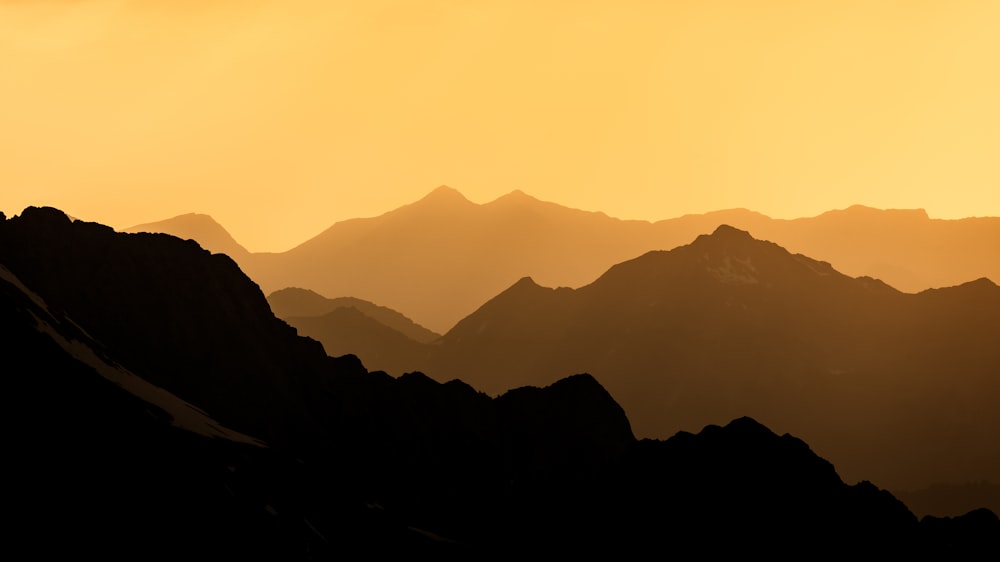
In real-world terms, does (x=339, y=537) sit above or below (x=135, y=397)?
below

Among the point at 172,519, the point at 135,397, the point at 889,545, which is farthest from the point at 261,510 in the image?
the point at 889,545

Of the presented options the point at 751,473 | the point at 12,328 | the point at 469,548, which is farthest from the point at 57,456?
the point at 751,473

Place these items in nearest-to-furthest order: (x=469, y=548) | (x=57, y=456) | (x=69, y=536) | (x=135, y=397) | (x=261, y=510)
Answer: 1. (x=69, y=536)
2. (x=57, y=456)
3. (x=261, y=510)
4. (x=135, y=397)
5. (x=469, y=548)

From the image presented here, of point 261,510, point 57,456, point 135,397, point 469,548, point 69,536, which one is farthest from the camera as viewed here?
point 469,548

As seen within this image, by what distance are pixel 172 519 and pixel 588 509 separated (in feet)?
187

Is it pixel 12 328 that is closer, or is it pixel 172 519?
pixel 172 519

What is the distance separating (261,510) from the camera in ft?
543

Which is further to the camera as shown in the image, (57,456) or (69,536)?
(57,456)

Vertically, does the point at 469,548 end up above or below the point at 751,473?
below

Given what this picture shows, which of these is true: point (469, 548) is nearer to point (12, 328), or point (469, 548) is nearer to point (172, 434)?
point (172, 434)

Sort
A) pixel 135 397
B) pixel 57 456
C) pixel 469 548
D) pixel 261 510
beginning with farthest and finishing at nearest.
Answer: pixel 469 548 → pixel 135 397 → pixel 261 510 → pixel 57 456

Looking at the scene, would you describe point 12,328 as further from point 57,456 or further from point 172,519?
point 172,519

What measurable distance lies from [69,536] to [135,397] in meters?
34.3

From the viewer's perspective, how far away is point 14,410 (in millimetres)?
158375
